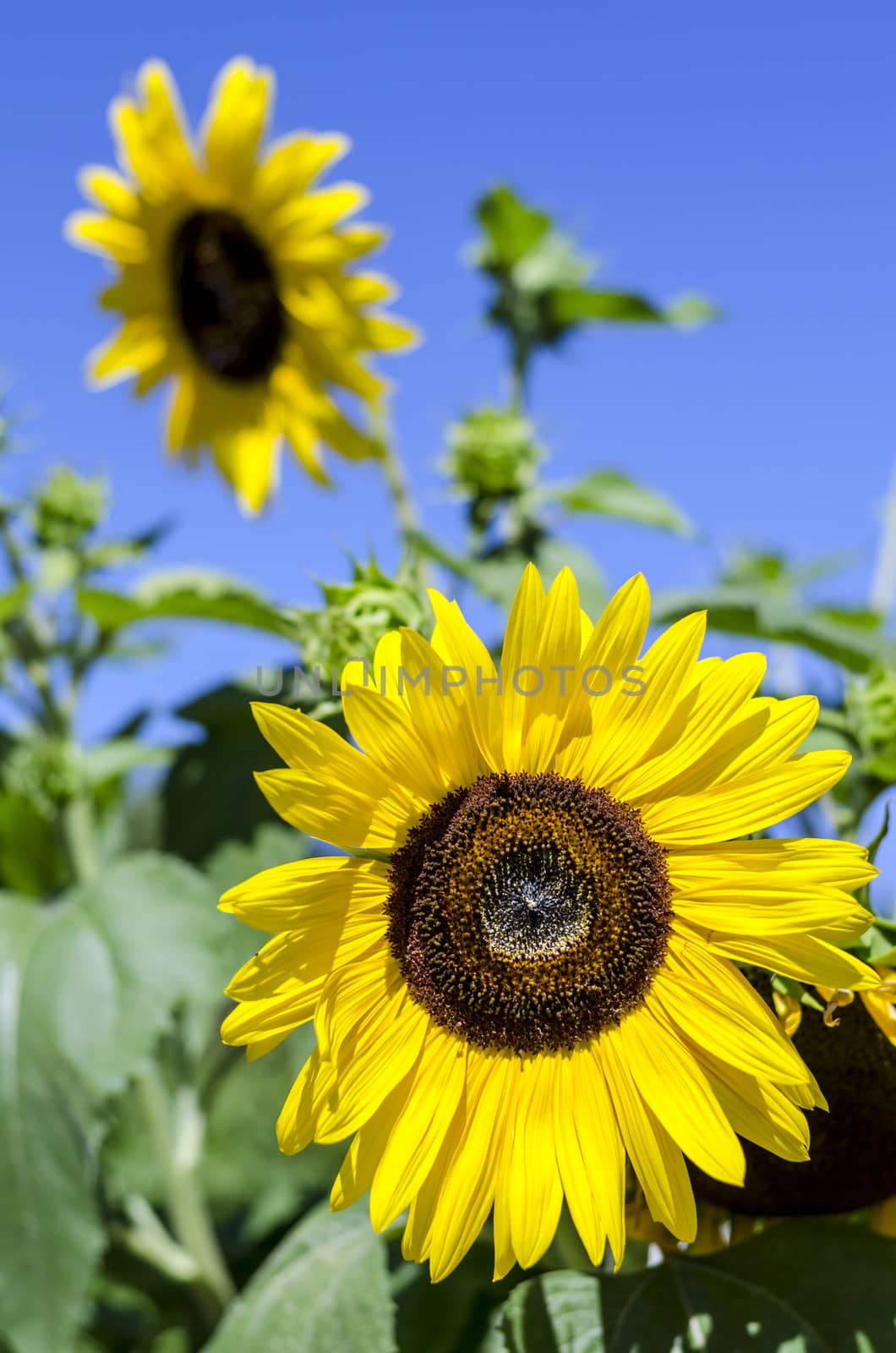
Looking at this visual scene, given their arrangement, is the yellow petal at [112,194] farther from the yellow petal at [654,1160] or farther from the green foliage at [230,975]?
the yellow petal at [654,1160]

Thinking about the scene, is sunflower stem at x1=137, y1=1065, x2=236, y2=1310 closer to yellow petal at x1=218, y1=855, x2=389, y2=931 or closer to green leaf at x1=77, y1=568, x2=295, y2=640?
green leaf at x1=77, y1=568, x2=295, y2=640

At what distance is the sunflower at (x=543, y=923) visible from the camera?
3.47 feet

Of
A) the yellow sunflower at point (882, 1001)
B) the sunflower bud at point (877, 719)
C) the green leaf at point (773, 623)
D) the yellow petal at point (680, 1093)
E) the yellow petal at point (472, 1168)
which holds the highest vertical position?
the green leaf at point (773, 623)

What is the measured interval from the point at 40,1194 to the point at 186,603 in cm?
84

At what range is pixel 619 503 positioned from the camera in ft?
7.50

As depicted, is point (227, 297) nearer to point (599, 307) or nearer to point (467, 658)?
point (599, 307)

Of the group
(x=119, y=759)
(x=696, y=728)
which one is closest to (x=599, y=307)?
(x=119, y=759)

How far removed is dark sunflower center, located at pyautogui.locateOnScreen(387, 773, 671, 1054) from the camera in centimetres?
114

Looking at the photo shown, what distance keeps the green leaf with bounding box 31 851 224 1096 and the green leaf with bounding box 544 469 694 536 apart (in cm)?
93

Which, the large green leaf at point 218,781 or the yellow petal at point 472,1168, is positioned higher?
the large green leaf at point 218,781

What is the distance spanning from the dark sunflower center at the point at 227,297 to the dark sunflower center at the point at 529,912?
5.71 feet

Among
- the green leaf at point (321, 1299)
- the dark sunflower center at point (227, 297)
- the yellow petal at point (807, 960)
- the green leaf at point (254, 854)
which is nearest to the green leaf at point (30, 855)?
the green leaf at point (254, 854)

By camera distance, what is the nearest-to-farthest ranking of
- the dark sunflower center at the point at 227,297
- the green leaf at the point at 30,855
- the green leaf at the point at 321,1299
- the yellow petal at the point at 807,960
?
the yellow petal at the point at 807,960 < the green leaf at the point at 321,1299 < the green leaf at the point at 30,855 < the dark sunflower center at the point at 227,297

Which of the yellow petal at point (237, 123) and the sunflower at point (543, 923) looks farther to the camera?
the yellow petal at point (237, 123)
